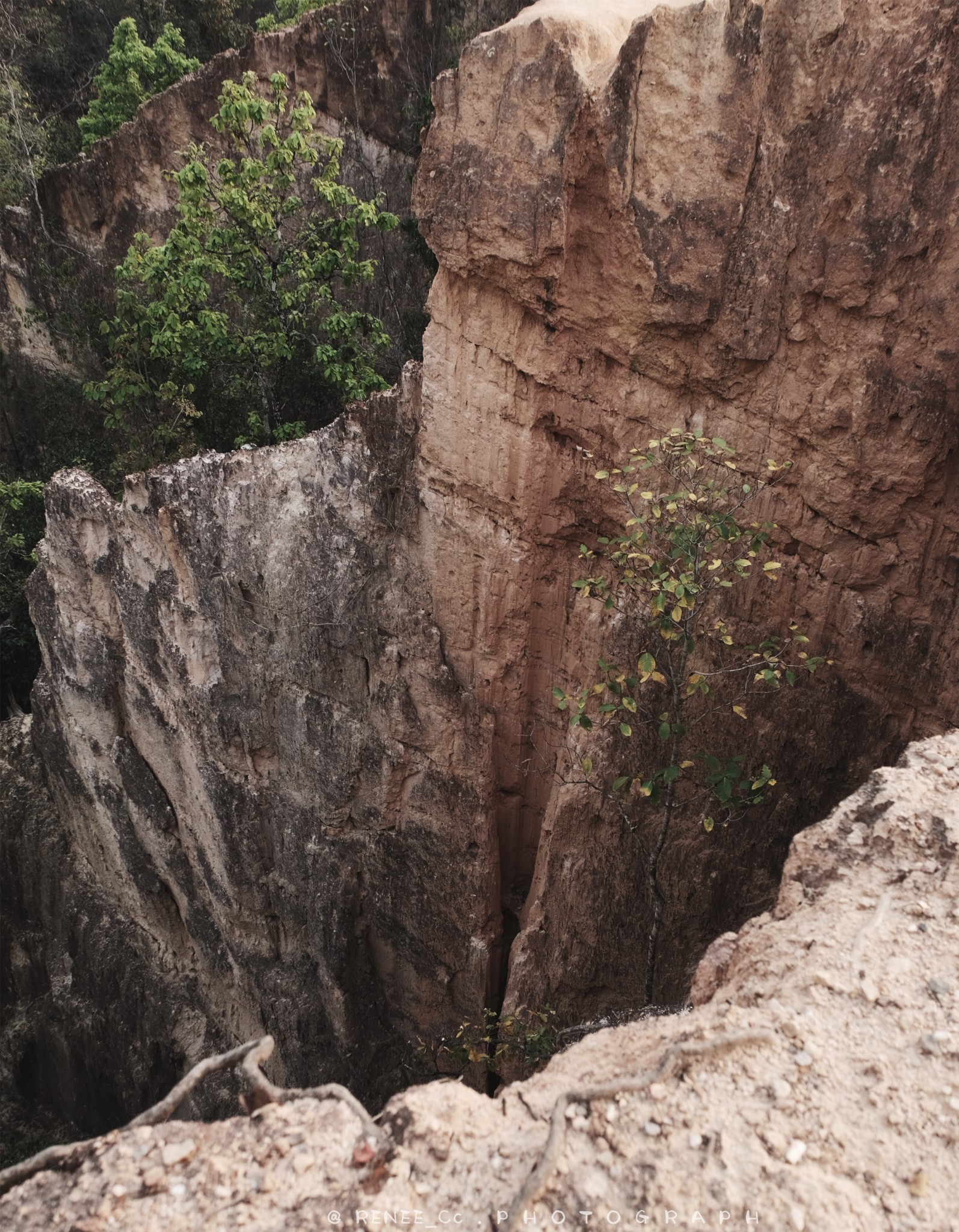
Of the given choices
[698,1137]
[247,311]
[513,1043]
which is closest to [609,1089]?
[698,1137]

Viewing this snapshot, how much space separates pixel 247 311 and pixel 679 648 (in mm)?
10992

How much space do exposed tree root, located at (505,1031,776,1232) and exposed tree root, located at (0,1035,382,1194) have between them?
2.81 ft

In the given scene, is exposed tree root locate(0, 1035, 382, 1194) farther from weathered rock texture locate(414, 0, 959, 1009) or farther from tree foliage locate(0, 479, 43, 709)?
tree foliage locate(0, 479, 43, 709)

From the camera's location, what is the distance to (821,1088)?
4234 millimetres

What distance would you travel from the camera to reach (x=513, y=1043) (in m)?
7.92

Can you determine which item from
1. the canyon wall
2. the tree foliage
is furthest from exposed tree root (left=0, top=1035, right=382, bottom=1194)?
the tree foliage

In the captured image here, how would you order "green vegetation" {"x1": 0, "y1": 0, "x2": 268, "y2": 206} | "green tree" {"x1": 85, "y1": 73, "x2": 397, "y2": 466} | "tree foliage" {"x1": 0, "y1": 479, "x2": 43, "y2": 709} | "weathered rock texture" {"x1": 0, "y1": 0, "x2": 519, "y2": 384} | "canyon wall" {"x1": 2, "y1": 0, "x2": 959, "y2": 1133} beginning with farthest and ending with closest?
"green vegetation" {"x1": 0, "y1": 0, "x2": 268, "y2": 206} → "weathered rock texture" {"x1": 0, "y1": 0, "x2": 519, "y2": 384} → "tree foliage" {"x1": 0, "y1": 479, "x2": 43, "y2": 709} → "green tree" {"x1": 85, "y1": 73, "x2": 397, "y2": 466} → "canyon wall" {"x1": 2, "y1": 0, "x2": 959, "y2": 1133}

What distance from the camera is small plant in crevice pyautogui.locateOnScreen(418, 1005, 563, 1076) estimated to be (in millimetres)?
7805

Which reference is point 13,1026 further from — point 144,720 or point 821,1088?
point 821,1088

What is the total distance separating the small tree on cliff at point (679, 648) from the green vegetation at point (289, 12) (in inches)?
759

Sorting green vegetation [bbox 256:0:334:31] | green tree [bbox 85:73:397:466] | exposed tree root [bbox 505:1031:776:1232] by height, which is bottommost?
exposed tree root [bbox 505:1031:776:1232]

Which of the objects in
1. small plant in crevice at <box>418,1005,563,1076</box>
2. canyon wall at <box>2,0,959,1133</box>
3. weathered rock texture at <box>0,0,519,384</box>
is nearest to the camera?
canyon wall at <box>2,0,959,1133</box>

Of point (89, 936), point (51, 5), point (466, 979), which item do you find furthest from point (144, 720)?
point (51, 5)

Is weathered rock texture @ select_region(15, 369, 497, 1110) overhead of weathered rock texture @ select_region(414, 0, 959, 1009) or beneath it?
beneath
